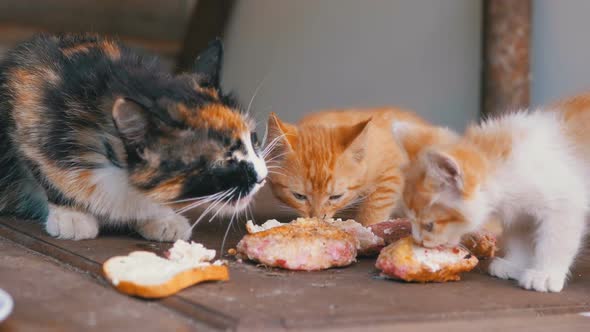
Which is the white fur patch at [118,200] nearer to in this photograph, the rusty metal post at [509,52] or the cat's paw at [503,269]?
the cat's paw at [503,269]

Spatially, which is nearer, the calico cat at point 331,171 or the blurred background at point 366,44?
the calico cat at point 331,171

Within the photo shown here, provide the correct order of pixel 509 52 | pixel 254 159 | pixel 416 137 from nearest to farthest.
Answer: pixel 416 137 → pixel 254 159 → pixel 509 52

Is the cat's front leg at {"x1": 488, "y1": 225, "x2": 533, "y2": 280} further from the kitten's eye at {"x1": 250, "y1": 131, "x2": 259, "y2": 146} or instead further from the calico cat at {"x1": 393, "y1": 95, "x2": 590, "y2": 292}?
the kitten's eye at {"x1": 250, "y1": 131, "x2": 259, "y2": 146}

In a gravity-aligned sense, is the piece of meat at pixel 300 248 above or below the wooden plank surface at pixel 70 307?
above

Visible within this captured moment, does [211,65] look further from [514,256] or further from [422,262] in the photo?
[514,256]

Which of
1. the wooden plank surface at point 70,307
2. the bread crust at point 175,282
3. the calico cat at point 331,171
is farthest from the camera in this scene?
the calico cat at point 331,171

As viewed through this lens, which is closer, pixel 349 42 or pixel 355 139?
pixel 355 139

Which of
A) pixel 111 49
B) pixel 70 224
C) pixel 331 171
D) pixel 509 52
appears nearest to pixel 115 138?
pixel 70 224

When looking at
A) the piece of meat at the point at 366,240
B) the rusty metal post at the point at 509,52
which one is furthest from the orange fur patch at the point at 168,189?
the rusty metal post at the point at 509,52
